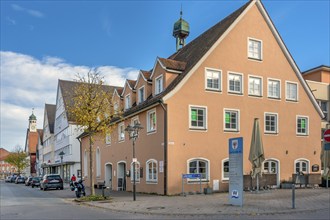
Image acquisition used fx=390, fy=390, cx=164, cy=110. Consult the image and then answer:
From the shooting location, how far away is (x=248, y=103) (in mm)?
27641

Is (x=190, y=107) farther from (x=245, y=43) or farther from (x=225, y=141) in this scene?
(x=245, y=43)

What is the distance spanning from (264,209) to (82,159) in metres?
31.9

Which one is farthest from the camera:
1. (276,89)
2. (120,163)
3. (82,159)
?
(82,159)

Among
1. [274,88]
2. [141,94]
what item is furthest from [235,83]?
[141,94]

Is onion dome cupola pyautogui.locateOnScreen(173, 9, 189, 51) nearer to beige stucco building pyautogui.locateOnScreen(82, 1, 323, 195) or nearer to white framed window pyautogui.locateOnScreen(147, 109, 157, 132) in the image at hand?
beige stucco building pyautogui.locateOnScreen(82, 1, 323, 195)

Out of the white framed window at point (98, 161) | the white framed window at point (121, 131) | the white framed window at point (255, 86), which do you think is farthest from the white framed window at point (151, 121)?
the white framed window at point (98, 161)

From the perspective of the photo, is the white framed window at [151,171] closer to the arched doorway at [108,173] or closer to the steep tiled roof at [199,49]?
A: the steep tiled roof at [199,49]

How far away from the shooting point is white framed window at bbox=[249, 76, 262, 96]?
91.9 ft

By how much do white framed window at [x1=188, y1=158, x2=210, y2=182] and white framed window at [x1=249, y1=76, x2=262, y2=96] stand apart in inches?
253

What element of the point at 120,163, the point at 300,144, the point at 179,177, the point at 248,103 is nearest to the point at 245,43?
the point at 248,103

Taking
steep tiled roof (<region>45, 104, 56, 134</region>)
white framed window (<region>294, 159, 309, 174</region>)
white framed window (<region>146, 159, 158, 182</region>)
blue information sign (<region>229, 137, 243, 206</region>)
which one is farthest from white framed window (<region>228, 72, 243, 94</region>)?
steep tiled roof (<region>45, 104, 56, 134</region>)

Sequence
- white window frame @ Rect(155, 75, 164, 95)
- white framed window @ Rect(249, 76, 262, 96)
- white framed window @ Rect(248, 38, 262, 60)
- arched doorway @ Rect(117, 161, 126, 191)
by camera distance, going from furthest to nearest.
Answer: arched doorway @ Rect(117, 161, 126, 191) → white framed window @ Rect(248, 38, 262, 60) → white framed window @ Rect(249, 76, 262, 96) → white window frame @ Rect(155, 75, 164, 95)

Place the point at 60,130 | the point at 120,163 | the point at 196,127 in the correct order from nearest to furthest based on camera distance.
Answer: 1. the point at 196,127
2. the point at 120,163
3. the point at 60,130

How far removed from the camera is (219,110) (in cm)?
2622
